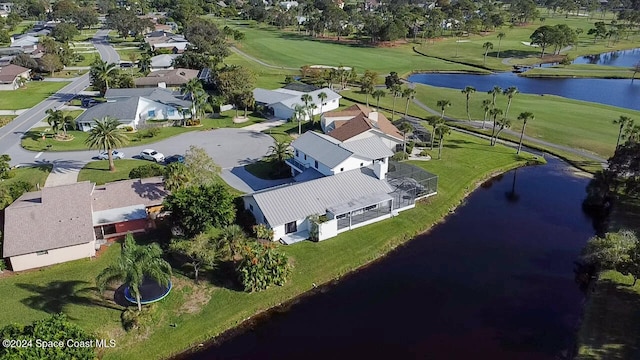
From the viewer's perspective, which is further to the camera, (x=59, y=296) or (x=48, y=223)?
(x=48, y=223)

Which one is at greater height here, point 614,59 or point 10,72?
point 614,59

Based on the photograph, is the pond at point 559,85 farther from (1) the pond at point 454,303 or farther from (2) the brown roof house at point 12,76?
(2) the brown roof house at point 12,76

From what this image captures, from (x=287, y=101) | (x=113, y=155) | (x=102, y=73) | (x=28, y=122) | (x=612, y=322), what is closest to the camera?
(x=612, y=322)

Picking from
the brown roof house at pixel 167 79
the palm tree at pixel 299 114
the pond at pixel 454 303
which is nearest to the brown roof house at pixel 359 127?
the palm tree at pixel 299 114

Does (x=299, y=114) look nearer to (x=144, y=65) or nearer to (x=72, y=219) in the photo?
(x=72, y=219)

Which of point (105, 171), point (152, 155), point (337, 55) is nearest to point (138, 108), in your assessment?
point (152, 155)

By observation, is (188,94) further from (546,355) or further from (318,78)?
(546,355)

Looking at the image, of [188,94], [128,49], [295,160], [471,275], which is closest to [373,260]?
[471,275]
